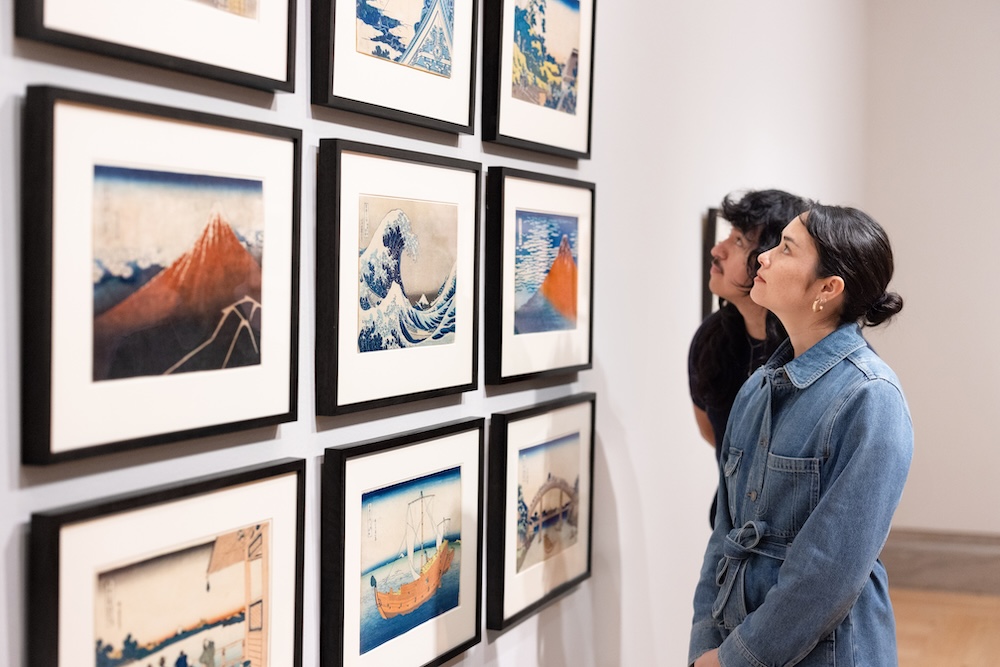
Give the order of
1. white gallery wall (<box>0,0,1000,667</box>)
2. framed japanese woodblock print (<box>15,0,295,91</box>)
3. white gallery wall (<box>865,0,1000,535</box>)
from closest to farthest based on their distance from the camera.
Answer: framed japanese woodblock print (<box>15,0,295,91</box>)
white gallery wall (<box>0,0,1000,667</box>)
white gallery wall (<box>865,0,1000,535</box>)

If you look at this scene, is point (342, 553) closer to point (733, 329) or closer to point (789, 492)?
point (789, 492)

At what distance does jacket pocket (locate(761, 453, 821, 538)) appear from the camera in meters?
1.58

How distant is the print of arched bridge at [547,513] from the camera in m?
Result: 1.96

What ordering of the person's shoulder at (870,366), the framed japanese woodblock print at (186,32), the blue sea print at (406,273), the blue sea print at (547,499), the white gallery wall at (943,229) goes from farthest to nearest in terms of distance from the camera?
the white gallery wall at (943,229) → the blue sea print at (547,499) → the person's shoulder at (870,366) → the blue sea print at (406,273) → the framed japanese woodblock print at (186,32)

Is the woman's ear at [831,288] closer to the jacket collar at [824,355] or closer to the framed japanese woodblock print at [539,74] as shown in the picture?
the jacket collar at [824,355]

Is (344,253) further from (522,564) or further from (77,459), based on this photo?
(522,564)

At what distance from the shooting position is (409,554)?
159cm

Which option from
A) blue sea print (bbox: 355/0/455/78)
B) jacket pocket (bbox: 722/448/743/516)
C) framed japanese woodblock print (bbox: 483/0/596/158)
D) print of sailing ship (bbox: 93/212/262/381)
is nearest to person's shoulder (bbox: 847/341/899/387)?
jacket pocket (bbox: 722/448/743/516)

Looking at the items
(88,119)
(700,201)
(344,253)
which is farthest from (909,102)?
(88,119)

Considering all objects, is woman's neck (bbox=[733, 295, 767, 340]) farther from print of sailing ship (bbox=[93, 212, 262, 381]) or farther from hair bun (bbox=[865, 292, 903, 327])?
print of sailing ship (bbox=[93, 212, 262, 381])

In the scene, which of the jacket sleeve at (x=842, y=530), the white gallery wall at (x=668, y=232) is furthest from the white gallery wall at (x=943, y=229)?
the jacket sleeve at (x=842, y=530)

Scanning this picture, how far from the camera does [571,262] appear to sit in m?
2.10

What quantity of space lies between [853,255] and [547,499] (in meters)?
0.81

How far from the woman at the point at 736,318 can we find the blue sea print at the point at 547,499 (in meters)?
0.39
